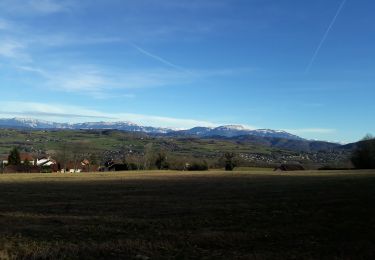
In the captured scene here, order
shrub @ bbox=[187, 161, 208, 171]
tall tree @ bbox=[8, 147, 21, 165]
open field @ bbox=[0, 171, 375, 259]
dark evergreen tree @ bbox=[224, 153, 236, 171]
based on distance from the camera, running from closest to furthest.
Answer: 1. open field @ bbox=[0, 171, 375, 259]
2. dark evergreen tree @ bbox=[224, 153, 236, 171]
3. shrub @ bbox=[187, 161, 208, 171]
4. tall tree @ bbox=[8, 147, 21, 165]

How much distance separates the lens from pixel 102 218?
74.4ft

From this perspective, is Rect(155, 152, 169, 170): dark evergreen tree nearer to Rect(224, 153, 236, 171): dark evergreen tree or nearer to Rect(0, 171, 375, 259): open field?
Rect(224, 153, 236, 171): dark evergreen tree

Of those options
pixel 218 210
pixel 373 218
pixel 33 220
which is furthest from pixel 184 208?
pixel 373 218

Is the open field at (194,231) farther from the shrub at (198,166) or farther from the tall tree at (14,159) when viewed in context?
the tall tree at (14,159)

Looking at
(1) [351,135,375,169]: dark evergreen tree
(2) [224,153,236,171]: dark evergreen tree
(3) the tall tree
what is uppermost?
(1) [351,135,375,169]: dark evergreen tree

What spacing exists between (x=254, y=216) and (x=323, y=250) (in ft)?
26.5

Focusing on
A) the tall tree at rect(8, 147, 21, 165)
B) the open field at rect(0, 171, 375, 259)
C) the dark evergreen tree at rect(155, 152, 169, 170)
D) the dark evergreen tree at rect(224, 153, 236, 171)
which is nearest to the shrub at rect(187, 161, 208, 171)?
the dark evergreen tree at rect(224, 153, 236, 171)

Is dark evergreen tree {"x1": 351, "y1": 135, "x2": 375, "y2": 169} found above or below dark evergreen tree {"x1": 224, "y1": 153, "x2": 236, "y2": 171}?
above

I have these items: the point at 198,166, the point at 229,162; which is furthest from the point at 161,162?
the point at 229,162

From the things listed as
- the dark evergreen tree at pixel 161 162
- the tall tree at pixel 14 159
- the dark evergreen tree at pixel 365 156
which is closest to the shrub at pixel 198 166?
the dark evergreen tree at pixel 161 162

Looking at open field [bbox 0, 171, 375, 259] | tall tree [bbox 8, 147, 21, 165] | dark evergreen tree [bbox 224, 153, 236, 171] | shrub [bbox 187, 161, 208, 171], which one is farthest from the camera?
tall tree [bbox 8, 147, 21, 165]

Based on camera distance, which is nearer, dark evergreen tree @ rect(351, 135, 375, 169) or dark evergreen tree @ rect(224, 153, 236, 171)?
dark evergreen tree @ rect(351, 135, 375, 169)

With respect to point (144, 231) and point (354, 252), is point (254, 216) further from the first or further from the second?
point (354, 252)

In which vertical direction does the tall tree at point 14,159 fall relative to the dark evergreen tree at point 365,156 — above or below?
below
